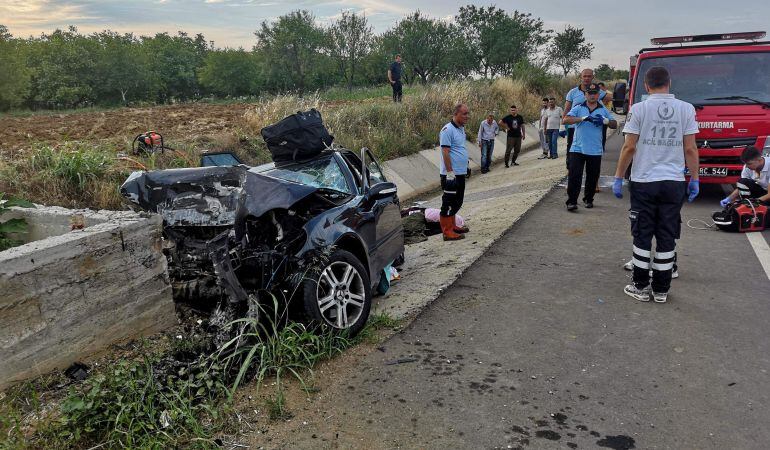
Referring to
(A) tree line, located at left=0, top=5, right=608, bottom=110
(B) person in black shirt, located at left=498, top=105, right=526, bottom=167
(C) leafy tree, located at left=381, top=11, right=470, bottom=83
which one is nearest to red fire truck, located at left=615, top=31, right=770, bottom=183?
(B) person in black shirt, located at left=498, top=105, right=526, bottom=167

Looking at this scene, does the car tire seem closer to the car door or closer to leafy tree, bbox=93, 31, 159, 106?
the car door

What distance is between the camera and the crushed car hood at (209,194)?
4.19 meters

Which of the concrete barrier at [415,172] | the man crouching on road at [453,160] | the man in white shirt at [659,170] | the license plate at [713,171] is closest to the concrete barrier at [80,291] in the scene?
the man crouching on road at [453,160]

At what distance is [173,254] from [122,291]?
22.7 inches

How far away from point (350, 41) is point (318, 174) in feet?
138

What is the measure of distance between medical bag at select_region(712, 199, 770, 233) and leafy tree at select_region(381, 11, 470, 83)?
33212 mm

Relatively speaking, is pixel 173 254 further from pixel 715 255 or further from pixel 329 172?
pixel 715 255

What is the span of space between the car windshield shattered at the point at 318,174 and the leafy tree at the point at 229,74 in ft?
204

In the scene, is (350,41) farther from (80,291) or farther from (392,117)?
(80,291)

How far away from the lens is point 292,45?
144 ft

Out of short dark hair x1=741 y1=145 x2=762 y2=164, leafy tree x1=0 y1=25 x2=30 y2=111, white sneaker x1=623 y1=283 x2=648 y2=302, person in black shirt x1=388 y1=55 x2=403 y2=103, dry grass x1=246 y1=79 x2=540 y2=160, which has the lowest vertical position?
white sneaker x1=623 y1=283 x2=648 y2=302

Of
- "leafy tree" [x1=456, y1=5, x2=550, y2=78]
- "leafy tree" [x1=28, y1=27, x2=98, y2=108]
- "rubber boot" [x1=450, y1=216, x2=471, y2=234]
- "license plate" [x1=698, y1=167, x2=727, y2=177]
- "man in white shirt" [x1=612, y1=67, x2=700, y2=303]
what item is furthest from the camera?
"leafy tree" [x1=28, y1=27, x2=98, y2=108]

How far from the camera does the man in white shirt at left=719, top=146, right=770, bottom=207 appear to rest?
24.1 ft

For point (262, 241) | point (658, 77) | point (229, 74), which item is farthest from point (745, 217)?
point (229, 74)
